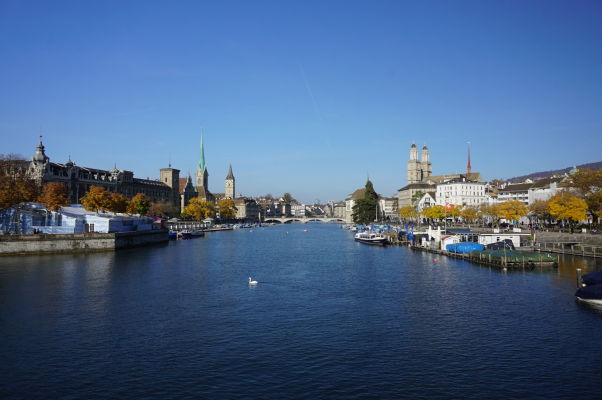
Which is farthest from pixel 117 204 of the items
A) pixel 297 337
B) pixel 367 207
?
pixel 297 337

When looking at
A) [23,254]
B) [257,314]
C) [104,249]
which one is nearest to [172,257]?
[104,249]

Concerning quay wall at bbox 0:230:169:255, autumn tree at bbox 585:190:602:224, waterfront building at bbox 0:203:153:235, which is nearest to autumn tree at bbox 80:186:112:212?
waterfront building at bbox 0:203:153:235

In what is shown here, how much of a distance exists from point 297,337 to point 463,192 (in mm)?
152103

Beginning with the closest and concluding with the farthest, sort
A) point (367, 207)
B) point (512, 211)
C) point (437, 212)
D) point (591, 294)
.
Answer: point (591, 294)
point (512, 211)
point (437, 212)
point (367, 207)

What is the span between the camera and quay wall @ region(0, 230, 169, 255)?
229 ft

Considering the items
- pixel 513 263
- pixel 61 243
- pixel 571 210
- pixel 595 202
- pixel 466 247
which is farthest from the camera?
pixel 595 202

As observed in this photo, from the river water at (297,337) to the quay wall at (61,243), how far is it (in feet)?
77.0

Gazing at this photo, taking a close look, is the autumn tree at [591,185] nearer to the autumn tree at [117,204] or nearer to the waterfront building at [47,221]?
the waterfront building at [47,221]

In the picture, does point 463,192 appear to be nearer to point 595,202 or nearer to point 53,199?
point 595,202

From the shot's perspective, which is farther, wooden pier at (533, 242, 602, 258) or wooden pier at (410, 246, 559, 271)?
wooden pier at (533, 242, 602, 258)

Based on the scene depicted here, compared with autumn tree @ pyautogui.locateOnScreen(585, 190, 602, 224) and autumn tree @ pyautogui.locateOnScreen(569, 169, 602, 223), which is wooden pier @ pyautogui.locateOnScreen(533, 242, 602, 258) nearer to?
autumn tree @ pyautogui.locateOnScreen(585, 190, 602, 224)

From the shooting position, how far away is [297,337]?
27.6m

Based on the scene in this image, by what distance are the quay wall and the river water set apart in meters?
23.5

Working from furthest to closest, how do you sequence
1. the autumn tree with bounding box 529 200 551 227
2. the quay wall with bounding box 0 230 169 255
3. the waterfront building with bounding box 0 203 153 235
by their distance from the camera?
the autumn tree with bounding box 529 200 551 227 < the waterfront building with bounding box 0 203 153 235 < the quay wall with bounding box 0 230 169 255
